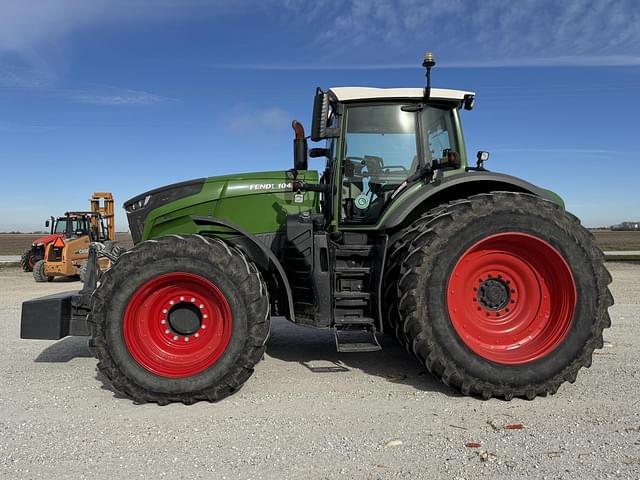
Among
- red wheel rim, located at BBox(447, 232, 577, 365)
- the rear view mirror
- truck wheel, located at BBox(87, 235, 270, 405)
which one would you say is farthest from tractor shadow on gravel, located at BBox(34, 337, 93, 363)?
red wheel rim, located at BBox(447, 232, 577, 365)

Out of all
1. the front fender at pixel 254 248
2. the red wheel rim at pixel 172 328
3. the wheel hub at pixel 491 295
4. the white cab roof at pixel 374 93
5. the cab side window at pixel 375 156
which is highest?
the white cab roof at pixel 374 93

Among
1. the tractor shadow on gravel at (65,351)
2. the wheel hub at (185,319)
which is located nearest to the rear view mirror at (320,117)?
the wheel hub at (185,319)

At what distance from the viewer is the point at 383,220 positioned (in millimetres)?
4281

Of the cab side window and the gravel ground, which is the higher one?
the cab side window

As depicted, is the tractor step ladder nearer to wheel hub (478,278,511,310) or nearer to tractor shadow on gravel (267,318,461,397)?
tractor shadow on gravel (267,318,461,397)

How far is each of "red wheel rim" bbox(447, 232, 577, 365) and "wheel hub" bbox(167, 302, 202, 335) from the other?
2039mm

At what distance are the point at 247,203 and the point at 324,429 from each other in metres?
2.35

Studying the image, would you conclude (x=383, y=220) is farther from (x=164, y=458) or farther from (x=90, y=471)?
(x=90, y=471)

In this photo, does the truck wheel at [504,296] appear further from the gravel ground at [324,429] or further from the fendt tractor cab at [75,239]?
the fendt tractor cab at [75,239]

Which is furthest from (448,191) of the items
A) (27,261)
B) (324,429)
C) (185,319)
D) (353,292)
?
(27,261)

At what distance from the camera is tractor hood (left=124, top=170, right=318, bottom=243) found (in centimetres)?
478

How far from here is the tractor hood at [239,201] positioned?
4777mm

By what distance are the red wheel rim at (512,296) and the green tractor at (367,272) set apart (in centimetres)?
1

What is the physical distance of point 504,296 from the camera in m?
4.13
